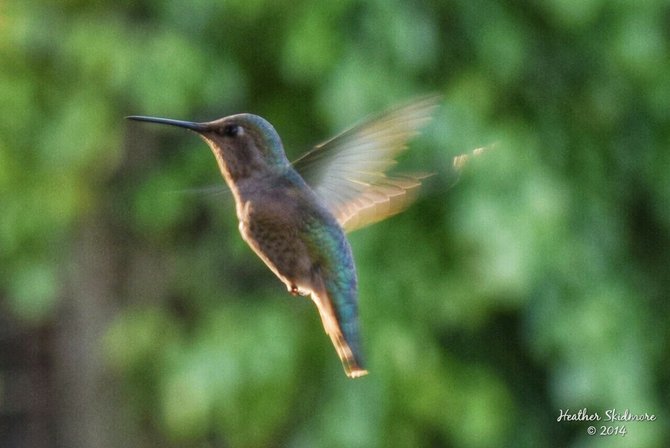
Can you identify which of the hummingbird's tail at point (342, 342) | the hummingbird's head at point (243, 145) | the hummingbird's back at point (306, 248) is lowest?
the hummingbird's tail at point (342, 342)

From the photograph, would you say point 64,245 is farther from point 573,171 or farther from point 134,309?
point 573,171

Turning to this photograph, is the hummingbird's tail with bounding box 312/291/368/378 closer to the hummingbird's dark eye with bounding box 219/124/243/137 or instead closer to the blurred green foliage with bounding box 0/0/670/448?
the hummingbird's dark eye with bounding box 219/124/243/137

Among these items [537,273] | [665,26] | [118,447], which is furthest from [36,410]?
[665,26]

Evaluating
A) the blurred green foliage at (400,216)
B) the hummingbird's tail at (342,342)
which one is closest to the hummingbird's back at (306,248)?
the hummingbird's tail at (342,342)

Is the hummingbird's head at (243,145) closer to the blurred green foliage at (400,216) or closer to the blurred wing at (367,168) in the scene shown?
the blurred wing at (367,168)

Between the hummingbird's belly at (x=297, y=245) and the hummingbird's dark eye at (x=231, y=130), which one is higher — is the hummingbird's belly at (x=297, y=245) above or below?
below

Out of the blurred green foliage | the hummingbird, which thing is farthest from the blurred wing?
the blurred green foliage
